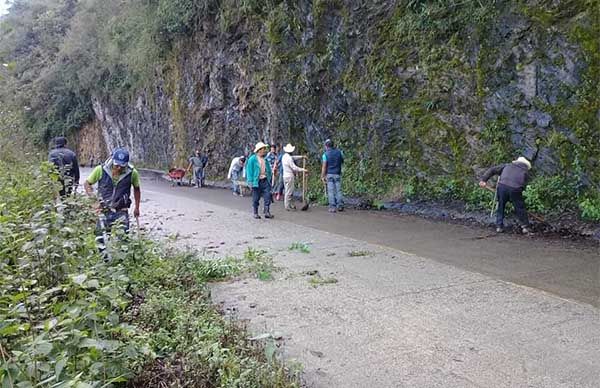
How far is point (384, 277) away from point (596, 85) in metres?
5.51

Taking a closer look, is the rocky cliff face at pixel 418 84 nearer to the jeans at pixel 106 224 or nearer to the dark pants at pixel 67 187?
the jeans at pixel 106 224

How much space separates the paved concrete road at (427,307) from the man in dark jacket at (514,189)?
23.1 inches

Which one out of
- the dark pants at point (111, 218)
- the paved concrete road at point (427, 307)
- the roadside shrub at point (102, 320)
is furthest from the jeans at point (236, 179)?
the roadside shrub at point (102, 320)

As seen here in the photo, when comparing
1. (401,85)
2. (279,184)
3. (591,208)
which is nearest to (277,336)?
(591,208)

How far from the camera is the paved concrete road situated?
4.20m

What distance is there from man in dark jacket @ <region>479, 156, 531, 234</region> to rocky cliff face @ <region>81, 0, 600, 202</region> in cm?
74

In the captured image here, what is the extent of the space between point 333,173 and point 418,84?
3.20m

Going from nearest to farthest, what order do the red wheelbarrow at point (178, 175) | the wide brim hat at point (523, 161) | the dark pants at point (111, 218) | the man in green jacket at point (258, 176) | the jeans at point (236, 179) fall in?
the dark pants at point (111, 218)
the wide brim hat at point (523, 161)
the man in green jacket at point (258, 176)
the jeans at point (236, 179)
the red wheelbarrow at point (178, 175)

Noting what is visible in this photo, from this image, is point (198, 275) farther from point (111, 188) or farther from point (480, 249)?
point (480, 249)

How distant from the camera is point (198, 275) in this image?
6.86 m

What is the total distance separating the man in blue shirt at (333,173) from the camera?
557 inches

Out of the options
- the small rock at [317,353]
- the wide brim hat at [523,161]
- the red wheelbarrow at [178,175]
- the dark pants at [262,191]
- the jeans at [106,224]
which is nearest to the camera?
the small rock at [317,353]

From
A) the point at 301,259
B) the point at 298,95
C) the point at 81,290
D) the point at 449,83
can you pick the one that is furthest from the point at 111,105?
the point at 81,290

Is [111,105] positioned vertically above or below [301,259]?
above
